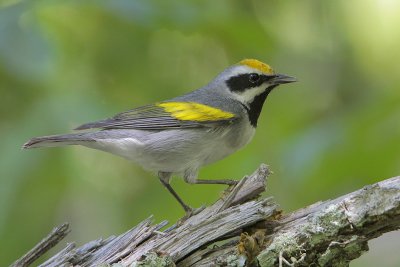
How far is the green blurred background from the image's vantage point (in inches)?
201

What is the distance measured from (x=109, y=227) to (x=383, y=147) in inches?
118

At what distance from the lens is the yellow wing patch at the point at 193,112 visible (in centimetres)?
570

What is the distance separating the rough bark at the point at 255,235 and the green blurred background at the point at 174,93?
116 cm

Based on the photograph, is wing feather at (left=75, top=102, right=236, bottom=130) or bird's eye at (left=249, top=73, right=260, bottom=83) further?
bird's eye at (left=249, top=73, right=260, bottom=83)

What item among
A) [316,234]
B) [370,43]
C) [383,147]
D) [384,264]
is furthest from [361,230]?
[370,43]

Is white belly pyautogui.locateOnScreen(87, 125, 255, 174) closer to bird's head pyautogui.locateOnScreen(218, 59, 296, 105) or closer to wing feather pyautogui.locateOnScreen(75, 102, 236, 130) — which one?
wing feather pyautogui.locateOnScreen(75, 102, 236, 130)

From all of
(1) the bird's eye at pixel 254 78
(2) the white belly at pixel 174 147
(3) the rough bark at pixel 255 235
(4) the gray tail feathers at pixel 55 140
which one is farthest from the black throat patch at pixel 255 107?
(3) the rough bark at pixel 255 235

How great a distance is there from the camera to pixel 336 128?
5.33m

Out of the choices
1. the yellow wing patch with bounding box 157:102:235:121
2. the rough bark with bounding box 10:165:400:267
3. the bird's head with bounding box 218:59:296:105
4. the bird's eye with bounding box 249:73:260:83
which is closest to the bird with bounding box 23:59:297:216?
the yellow wing patch with bounding box 157:102:235:121

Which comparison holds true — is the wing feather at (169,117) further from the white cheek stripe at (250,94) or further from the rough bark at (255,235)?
the rough bark at (255,235)

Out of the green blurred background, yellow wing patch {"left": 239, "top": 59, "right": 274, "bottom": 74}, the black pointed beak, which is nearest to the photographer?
the green blurred background

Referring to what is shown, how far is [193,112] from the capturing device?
578 cm

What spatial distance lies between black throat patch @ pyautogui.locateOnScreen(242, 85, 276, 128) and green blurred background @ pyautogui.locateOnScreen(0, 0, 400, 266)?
20 cm

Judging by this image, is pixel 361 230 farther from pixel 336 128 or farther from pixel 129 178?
pixel 129 178
